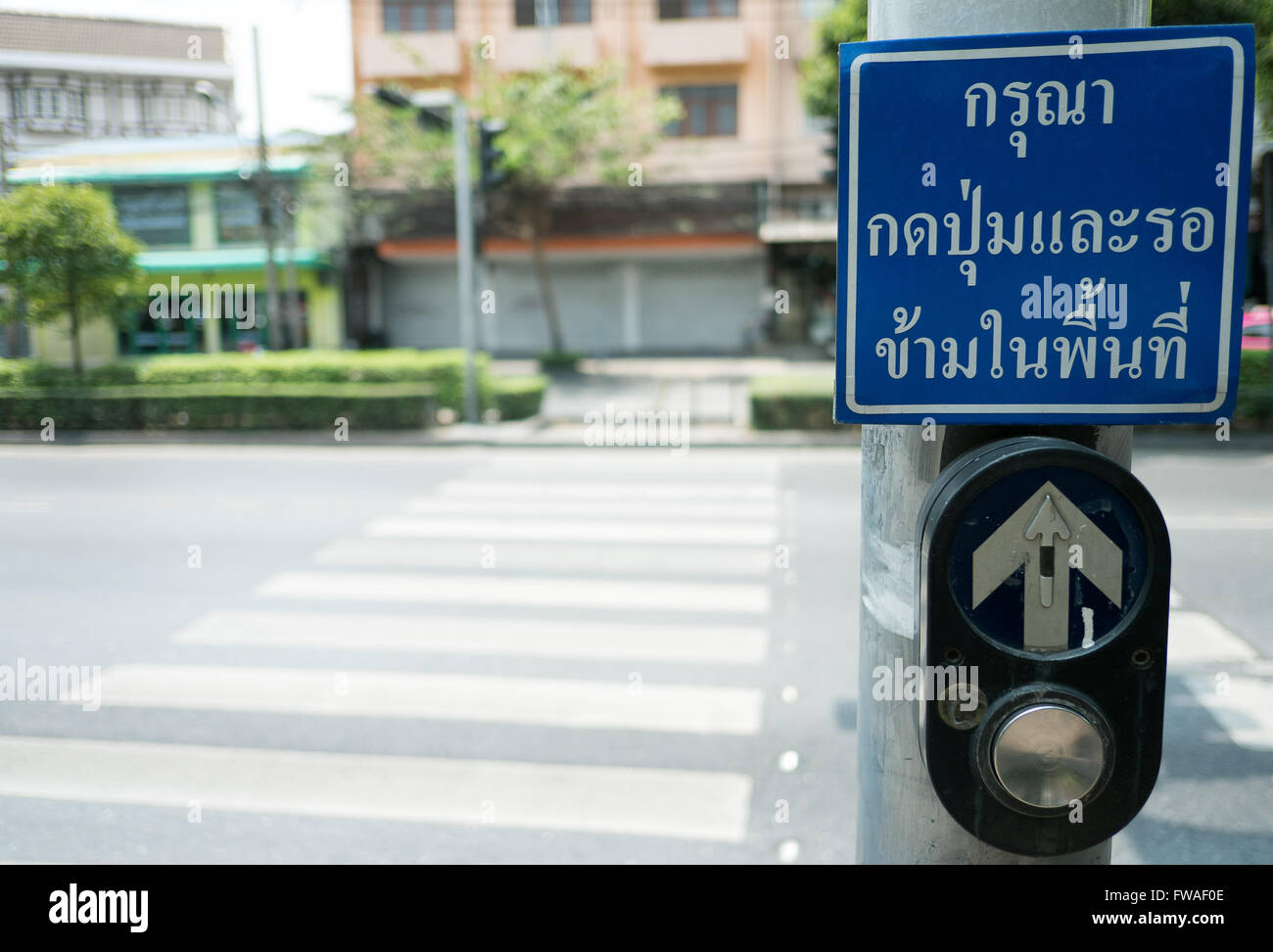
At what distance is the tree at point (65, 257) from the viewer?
2.95 metres

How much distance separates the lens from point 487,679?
5449 millimetres

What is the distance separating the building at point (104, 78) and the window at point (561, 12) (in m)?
25.1

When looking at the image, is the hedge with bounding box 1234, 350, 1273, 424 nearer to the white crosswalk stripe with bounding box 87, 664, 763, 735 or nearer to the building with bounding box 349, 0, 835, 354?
the white crosswalk stripe with bounding box 87, 664, 763, 735

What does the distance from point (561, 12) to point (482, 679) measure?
24614mm

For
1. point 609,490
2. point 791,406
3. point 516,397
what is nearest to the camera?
point 609,490

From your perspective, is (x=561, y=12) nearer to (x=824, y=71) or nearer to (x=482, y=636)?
(x=824, y=71)

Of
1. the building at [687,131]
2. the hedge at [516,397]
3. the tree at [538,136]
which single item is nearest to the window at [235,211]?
the hedge at [516,397]

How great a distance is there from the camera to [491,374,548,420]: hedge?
16234 mm

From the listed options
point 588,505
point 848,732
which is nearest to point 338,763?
point 848,732

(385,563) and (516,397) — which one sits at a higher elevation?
(516,397)

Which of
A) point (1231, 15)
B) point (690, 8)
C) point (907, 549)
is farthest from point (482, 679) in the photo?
point (690, 8)

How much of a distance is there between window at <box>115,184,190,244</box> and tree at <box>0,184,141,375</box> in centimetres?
20

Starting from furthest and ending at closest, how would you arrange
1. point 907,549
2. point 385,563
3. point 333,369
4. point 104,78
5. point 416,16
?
1. point 416,16
2. point 333,369
3. point 385,563
4. point 104,78
5. point 907,549

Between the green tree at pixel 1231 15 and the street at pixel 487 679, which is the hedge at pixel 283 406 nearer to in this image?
the street at pixel 487 679
